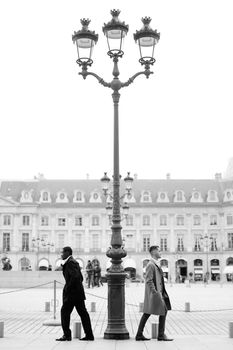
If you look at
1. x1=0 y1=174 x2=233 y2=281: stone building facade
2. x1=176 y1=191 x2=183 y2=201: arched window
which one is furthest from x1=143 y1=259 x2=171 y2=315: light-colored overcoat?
x1=176 y1=191 x2=183 y2=201: arched window

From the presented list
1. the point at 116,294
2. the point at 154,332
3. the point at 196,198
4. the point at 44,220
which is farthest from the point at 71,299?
the point at 196,198

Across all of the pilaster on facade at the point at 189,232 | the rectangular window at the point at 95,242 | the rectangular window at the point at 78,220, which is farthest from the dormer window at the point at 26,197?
the pilaster on facade at the point at 189,232

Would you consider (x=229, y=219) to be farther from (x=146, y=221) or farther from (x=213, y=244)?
(x=146, y=221)

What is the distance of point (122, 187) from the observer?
245ft

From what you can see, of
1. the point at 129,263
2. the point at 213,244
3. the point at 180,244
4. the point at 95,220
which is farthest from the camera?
the point at 95,220

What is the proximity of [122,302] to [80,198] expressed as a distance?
6474 centimetres

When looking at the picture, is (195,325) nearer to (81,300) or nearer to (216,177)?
(81,300)

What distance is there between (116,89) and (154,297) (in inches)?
175

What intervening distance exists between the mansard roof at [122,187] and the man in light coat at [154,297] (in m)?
64.2

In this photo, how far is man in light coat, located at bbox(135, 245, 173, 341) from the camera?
988 cm

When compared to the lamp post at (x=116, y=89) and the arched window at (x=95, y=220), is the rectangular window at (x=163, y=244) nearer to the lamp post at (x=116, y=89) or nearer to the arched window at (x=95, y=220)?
the arched window at (x=95, y=220)

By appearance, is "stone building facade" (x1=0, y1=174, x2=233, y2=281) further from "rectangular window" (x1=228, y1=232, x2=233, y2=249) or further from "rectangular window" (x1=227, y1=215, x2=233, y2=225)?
"rectangular window" (x1=227, y1=215, x2=233, y2=225)

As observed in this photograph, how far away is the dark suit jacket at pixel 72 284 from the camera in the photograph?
10047 millimetres

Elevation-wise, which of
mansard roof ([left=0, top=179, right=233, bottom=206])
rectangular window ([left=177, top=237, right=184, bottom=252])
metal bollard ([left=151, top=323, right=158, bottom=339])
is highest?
mansard roof ([left=0, top=179, right=233, bottom=206])
